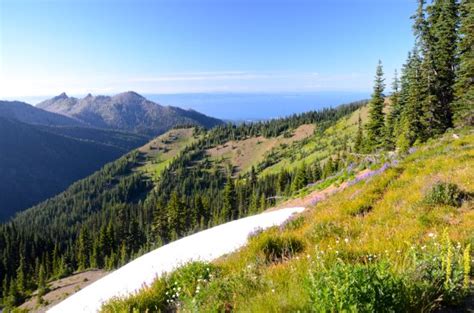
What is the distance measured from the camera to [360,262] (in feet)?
17.1

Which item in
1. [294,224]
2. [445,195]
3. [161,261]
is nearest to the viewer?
[445,195]

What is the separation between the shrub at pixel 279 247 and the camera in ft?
21.4

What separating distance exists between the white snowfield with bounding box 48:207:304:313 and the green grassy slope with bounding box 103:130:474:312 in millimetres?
2899

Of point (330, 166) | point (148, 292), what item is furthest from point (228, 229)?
point (330, 166)

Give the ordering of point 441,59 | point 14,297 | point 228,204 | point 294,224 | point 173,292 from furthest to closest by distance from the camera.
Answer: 1. point 228,204
2. point 14,297
3. point 441,59
4. point 294,224
5. point 173,292

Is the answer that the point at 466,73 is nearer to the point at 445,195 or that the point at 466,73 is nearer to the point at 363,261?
the point at 445,195

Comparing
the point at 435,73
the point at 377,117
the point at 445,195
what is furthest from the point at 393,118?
the point at 445,195

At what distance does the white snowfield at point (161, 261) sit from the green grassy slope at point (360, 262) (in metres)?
2.90

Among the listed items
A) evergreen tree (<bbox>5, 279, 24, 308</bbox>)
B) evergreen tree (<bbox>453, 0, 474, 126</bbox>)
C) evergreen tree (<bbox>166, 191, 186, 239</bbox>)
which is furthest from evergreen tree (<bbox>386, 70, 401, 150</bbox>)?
evergreen tree (<bbox>5, 279, 24, 308</bbox>)

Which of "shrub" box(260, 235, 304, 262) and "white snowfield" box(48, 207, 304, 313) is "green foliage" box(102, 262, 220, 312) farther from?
"white snowfield" box(48, 207, 304, 313)

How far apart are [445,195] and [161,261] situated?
962cm

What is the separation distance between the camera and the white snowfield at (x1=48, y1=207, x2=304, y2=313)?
389 inches

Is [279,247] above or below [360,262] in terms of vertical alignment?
below

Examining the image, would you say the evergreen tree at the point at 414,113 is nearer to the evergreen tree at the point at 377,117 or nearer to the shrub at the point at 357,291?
the evergreen tree at the point at 377,117
